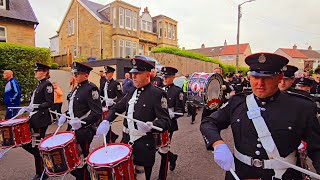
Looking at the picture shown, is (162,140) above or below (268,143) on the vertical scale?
below

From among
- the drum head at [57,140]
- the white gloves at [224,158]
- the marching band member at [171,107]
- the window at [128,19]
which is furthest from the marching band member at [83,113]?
the window at [128,19]

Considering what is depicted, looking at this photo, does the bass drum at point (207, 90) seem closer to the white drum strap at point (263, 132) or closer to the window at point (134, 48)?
the white drum strap at point (263, 132)

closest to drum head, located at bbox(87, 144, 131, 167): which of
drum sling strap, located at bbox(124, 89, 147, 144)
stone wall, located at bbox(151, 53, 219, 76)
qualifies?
drum sling strap, located at bbox(124, 89, 147, 144)

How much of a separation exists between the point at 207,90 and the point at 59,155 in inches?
151

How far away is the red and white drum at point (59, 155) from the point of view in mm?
3166

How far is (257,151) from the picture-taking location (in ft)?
6.32

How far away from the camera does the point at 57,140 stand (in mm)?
3398

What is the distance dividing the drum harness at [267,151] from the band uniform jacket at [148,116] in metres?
1.33

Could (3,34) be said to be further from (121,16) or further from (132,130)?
(132,130)

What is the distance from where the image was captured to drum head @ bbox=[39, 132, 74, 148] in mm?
Answer: 3261

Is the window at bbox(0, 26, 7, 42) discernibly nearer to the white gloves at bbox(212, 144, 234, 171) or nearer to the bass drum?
the bass drum

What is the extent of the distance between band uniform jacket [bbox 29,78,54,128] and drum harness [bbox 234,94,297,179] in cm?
371

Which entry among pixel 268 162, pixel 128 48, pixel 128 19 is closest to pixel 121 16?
pixel 128 19

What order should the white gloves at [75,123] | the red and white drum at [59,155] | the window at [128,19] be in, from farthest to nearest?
the window at [128,19]
the white gloves at [75,123]
the red and white drum at [59,155]
